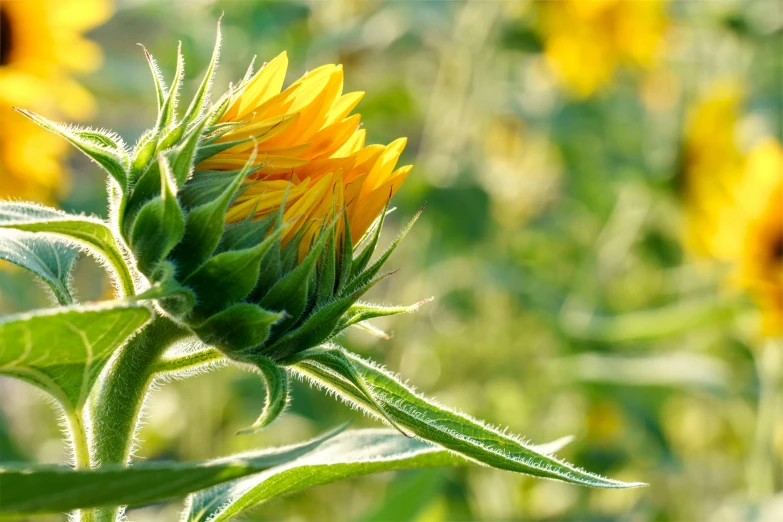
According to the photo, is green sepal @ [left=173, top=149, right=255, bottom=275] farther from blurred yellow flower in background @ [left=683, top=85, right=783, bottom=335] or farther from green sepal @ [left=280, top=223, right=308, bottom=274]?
blurred yellow flower in background @ [left=683, top=85, right=783, bottom=335]

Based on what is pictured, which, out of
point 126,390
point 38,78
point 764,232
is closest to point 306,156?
point 126,390

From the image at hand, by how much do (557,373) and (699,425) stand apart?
0.87 metres

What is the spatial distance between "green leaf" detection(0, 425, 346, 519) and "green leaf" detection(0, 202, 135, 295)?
16 cm

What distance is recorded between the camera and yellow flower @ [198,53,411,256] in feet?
1.80

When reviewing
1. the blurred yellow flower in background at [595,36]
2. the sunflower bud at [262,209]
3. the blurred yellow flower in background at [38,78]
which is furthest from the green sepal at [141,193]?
the blurred yellow flower in background at [595,36]

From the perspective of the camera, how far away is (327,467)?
575mm

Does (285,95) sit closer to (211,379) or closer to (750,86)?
(211,379)

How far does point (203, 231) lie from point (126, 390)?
0.11 metres

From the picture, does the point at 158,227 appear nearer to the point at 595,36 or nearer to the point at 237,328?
→ the point at 237,328

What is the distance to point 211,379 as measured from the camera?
190 centimetres

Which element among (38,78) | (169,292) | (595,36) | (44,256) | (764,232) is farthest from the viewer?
(595,36)

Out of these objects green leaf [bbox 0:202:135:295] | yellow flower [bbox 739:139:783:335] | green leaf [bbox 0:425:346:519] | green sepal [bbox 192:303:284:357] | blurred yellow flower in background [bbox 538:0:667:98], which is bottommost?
green leaf [bbox 0:425:346:519]

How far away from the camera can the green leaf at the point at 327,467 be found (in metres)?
0.57

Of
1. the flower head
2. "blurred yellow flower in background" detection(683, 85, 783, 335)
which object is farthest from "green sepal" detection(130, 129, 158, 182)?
"blurred yellow flower in background" detection(683, 85, 783, 335)
